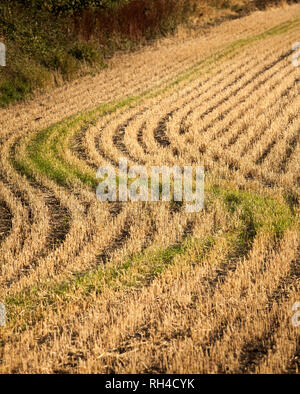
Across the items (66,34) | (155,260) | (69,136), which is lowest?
(155,260)

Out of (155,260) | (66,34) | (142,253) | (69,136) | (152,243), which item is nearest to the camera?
(155,260)

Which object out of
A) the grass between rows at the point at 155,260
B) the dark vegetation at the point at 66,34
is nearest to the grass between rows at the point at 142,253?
the grass between rows at the point at 155,260

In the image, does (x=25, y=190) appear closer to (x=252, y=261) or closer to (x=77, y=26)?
(x=252, y=261)

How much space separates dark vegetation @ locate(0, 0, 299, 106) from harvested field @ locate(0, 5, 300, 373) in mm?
2075

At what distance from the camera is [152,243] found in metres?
5.74

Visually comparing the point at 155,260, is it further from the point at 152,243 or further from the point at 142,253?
the point at 152,243

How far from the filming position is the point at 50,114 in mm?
12141

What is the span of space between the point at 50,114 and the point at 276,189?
22.7ft

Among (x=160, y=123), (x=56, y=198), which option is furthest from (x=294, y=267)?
(x=160, y=123)

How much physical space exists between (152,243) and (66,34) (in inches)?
508

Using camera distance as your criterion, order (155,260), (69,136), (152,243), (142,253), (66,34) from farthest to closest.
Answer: (66,34) → (69,136) → (152,243) → (142,253) → (155,260)

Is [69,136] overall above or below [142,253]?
above

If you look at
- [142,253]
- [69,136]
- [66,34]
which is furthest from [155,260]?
[66,34]

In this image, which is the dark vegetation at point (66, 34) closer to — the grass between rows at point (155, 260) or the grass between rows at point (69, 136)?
the grass between rows at point (69, 136)
